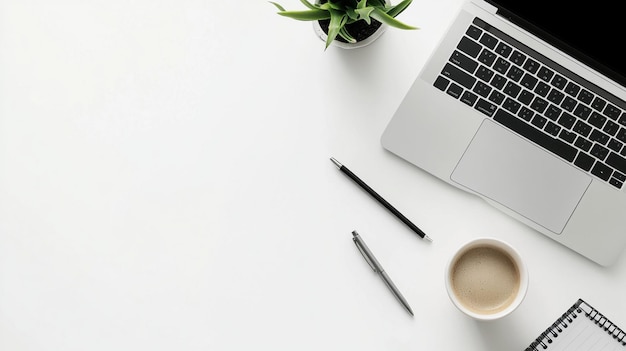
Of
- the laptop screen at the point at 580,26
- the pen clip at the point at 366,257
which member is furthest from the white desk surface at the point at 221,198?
the laptop screen at the point at 580,26

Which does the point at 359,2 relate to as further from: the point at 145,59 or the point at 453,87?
the point at 145,59

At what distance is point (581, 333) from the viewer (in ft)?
3.02

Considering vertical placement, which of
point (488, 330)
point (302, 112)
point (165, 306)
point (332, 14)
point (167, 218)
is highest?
point (332, 14)

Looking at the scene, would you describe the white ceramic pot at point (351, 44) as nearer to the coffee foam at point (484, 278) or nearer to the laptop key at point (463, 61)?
the laptop key at point (463, 61)

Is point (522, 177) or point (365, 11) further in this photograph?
point (522, 177)

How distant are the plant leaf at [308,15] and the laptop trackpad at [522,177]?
298mm

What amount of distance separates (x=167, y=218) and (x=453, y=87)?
0.50 metres

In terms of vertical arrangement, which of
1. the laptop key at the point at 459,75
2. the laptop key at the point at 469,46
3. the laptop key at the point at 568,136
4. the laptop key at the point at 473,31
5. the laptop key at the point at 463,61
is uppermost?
the laptop key at the point at 473,31

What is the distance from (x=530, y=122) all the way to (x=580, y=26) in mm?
153

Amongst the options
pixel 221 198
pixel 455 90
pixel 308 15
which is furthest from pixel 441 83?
pixel 221 198

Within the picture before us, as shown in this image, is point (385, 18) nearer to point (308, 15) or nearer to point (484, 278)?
point (308, 15)

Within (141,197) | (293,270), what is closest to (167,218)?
(141,197)

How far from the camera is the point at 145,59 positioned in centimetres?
104

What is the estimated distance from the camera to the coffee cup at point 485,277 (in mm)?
944
